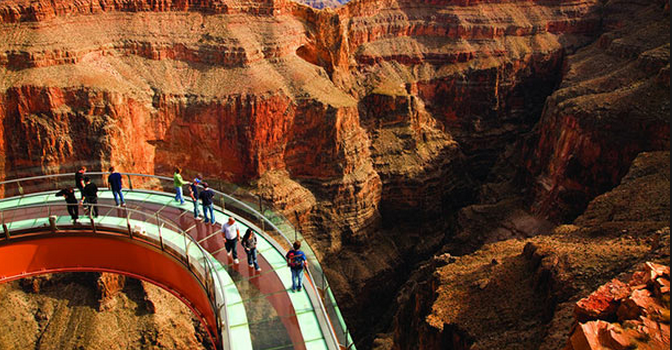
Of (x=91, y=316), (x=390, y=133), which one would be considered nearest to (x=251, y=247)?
(x=91, y=316)

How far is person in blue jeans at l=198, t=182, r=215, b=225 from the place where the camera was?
80.3 feet

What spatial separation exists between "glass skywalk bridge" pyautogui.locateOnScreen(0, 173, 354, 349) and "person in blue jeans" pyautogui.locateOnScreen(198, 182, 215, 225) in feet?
1.81

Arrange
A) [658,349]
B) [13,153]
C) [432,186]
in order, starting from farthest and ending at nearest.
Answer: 1. [432,186]
2. [13,153]
3. [658,349]

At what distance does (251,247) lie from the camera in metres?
21.1

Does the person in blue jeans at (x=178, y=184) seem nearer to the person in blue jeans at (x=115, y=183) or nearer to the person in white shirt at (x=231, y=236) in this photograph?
the person in blue jeans at (x=115, y=183)

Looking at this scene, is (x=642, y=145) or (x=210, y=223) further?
(x=642, y=145)

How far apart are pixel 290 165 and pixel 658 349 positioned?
44.8m

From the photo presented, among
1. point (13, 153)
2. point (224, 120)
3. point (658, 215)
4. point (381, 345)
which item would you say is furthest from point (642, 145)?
point (13, 153)

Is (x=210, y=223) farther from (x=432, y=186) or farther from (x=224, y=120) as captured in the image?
(x=432, y=186)

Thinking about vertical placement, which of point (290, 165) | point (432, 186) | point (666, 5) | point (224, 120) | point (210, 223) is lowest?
point (210, 223)

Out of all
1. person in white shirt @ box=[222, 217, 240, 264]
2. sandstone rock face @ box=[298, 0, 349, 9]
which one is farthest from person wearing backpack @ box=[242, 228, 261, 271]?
sandstone rock face @ box=[298, 0, 349, 9]

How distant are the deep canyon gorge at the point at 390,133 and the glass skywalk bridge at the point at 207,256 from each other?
419 inches

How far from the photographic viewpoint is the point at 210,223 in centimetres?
2577

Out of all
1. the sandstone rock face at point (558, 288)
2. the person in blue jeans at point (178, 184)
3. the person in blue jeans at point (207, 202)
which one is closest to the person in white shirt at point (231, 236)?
Answer: the person in blue jeans at point (207, 202)
